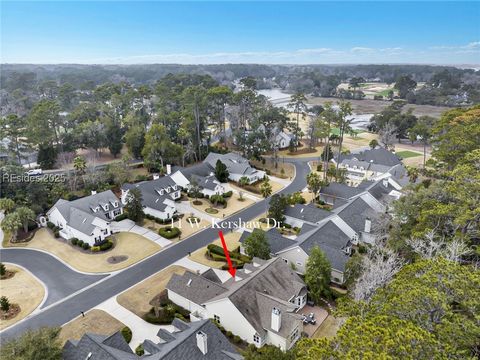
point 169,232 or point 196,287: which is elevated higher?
point 196,287

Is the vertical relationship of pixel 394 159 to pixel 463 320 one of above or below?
below

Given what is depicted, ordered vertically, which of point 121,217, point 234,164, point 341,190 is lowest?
point 121,217

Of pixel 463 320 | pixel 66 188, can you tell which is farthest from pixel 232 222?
pixel 463 320

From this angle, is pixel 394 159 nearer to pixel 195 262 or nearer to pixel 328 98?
pixel 195 262

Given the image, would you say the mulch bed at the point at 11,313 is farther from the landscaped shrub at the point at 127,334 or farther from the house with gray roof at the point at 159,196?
the house with gray roof at the point at 159,196

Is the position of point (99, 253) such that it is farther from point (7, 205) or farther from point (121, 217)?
point (7, 205)

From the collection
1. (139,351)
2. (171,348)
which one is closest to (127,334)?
(139,351)

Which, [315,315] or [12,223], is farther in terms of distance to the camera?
[12,223]
